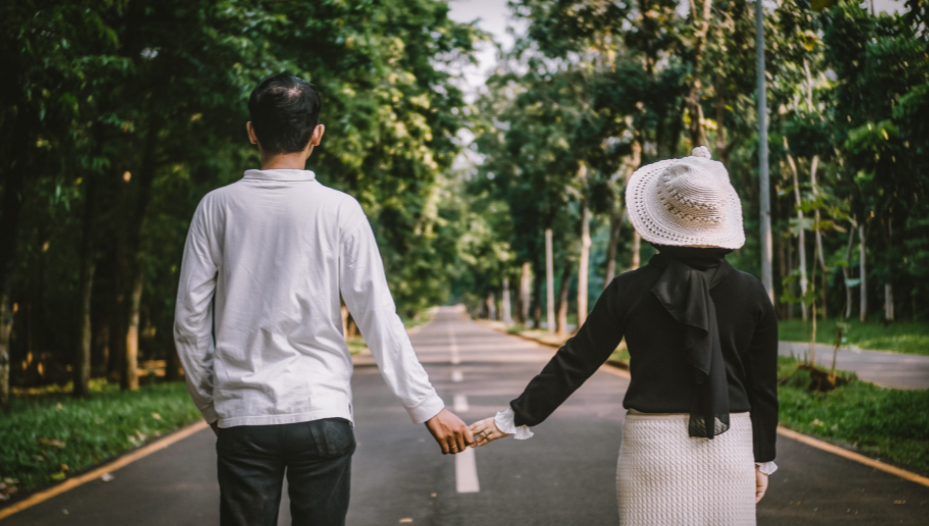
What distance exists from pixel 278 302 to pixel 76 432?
7.21 m

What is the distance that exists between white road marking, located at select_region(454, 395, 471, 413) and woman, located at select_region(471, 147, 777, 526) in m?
8.28

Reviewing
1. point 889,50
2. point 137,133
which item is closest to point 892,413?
point 889,50

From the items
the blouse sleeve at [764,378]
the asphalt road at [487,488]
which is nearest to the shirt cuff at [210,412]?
the blouse sleeve at [764,378]

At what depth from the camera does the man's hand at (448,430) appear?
263 cm

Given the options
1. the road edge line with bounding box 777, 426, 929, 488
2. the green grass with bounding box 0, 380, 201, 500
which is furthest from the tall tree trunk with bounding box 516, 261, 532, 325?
the road edge line with bounding box 777, 426, 929, 488

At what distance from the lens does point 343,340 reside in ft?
8.00

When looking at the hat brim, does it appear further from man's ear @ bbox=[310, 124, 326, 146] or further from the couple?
man's ear @ bbox=[310, 124, 326, 146]

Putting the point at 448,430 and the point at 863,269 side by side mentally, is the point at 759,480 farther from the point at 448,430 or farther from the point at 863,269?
the point at 863,269

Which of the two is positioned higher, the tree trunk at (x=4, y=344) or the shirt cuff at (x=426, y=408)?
the shirt cuff at (x=426, y=408)

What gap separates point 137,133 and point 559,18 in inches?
323

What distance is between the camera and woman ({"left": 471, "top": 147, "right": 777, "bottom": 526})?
2.48m

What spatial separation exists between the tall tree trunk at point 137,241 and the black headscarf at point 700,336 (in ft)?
37.6

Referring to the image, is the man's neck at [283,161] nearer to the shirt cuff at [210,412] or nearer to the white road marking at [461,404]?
the shirt cuff at [210,412]

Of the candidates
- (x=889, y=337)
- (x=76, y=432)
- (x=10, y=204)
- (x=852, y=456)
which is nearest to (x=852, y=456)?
(x=852, y=456)
